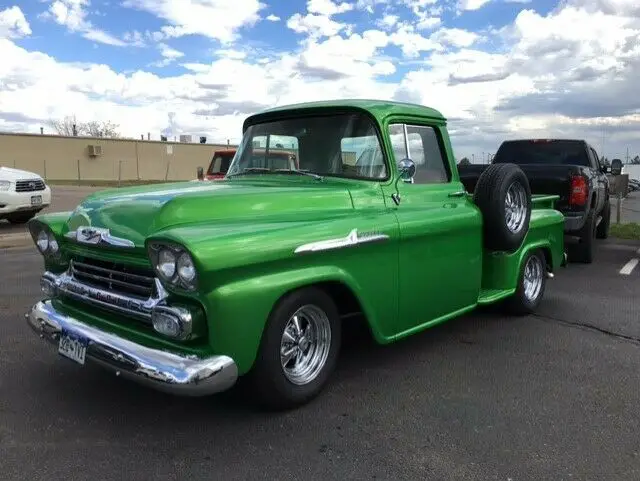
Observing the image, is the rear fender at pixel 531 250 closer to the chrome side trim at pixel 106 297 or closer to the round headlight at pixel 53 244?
the chrome side trim at pixel 106 297

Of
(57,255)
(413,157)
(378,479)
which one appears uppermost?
(413,157)

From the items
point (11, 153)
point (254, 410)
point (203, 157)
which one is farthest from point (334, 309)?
point (203, 157)

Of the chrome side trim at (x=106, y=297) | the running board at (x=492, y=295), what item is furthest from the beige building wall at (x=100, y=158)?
the chrome side trim at (x=106, y=297)

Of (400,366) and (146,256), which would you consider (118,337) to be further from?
(400,366)

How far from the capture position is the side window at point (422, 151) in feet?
14.0

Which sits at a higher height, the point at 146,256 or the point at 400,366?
the point at 146,256

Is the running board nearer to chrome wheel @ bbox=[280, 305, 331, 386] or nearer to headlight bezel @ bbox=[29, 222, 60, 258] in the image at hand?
chrome wheel @ bbox=[280, 305, 331, 386]

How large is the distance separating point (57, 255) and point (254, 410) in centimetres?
161

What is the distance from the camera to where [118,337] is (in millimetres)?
3178

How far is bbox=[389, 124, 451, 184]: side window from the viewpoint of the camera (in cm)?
425

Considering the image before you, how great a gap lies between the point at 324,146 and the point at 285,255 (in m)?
1.37

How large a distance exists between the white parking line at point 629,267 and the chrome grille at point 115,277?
677cm

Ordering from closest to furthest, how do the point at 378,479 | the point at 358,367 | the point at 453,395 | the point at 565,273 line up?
the point at 378,479
the point at 453,395
the point at 358,367
the point at 565,273

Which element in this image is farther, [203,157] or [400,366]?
[203,157]
